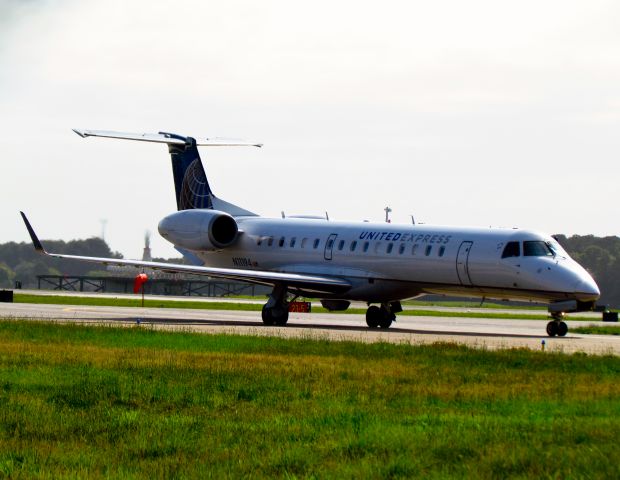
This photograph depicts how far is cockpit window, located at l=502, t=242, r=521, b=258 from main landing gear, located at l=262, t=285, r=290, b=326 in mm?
7635

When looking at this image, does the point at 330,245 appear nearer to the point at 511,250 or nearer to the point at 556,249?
the point at 511,250

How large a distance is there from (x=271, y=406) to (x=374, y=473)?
14.3 feet

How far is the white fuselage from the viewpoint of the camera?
33031 mm

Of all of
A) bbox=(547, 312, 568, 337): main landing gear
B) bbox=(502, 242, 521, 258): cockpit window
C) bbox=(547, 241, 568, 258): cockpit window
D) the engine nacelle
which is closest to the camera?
bbox=(502, 242, 521, 258): cockpit window

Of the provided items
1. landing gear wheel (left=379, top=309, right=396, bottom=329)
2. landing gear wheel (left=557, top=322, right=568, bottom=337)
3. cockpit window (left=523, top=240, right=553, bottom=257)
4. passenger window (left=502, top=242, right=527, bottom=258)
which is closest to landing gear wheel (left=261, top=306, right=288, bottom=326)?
landing gear wheel (left=379, top=309, right=396, bottom=329)

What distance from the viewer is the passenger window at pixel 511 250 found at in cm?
3347

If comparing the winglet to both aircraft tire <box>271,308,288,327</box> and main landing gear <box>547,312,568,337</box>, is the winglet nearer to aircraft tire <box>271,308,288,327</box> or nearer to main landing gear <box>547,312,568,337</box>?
aircraft tire <box>271,308,288,327</box>

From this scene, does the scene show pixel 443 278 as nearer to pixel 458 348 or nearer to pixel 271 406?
pixel 458 348

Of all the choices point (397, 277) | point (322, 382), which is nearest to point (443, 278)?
point (397, 277)

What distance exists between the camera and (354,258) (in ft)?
124

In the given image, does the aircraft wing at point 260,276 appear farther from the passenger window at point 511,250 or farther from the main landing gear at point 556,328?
the main landing gear at point 556,328

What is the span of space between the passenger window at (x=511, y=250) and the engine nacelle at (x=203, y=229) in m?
11.9

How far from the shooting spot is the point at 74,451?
11.1 m

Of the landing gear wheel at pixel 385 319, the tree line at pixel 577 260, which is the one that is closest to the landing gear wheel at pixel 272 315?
the landing gear wheel at pixel 385 319
